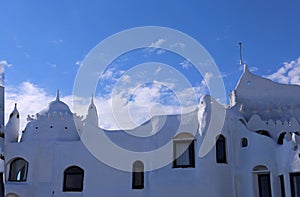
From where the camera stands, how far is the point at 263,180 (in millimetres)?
17703

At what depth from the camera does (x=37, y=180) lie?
69.6ft

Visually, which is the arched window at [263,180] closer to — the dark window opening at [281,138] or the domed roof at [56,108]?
the dark window opening at [281,138]

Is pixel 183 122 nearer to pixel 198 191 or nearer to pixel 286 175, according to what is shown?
pixel 198 191

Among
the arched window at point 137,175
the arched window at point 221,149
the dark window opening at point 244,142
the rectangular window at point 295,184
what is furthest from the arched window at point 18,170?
the rectangular window at point 295,184

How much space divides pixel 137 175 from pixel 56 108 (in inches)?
305

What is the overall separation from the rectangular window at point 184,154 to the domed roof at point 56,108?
28.2 feet

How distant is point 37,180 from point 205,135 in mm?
10099

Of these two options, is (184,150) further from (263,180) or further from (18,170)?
(18,170)

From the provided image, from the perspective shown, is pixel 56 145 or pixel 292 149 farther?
pixel 56 145

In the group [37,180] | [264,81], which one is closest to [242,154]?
[264,81]

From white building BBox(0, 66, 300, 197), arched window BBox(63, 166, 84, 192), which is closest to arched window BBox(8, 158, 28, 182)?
white building BBox(0, 66, 300, 197)

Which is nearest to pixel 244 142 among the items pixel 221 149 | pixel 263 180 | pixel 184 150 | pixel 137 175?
pixel 221 149

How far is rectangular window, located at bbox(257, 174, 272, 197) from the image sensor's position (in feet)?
57.4

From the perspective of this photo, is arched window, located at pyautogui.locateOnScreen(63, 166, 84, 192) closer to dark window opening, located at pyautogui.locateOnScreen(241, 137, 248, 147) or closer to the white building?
the white building
